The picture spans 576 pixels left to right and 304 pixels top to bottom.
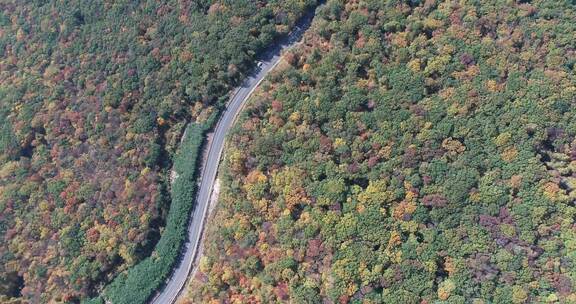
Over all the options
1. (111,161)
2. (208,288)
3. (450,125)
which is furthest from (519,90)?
(111,161)

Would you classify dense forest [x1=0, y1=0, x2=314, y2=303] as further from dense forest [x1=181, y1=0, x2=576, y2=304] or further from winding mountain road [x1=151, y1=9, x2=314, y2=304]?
dense forest [x1=181, y1=0, x2=576, y2=304]

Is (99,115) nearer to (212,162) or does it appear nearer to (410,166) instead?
(212,162)

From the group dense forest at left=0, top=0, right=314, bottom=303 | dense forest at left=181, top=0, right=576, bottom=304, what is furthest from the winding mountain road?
dense forest at left=181, top=0, right=576, bottom=304

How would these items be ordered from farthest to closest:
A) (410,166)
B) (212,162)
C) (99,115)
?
(99,115) < (212,162) < (410,166)

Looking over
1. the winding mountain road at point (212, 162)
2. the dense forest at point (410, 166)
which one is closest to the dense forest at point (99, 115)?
the winding mountain road at point (212, 162)

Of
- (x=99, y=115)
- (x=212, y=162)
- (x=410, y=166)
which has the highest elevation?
(x=99, y=115)

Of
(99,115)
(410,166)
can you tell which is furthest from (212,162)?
(410,166)
